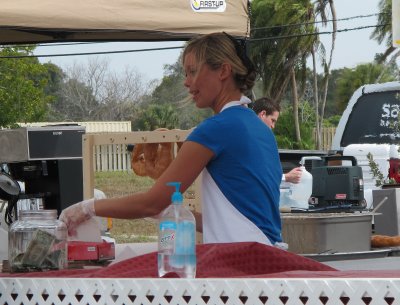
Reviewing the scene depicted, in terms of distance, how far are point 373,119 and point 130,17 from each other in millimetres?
6556

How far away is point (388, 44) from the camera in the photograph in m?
51.7

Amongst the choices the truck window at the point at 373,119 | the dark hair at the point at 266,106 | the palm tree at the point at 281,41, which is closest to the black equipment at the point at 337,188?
the dark hair at the point at 266,106

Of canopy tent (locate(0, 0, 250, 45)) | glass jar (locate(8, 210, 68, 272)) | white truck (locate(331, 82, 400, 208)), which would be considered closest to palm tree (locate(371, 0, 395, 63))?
white truck (locate(331, 82, 400, 208))

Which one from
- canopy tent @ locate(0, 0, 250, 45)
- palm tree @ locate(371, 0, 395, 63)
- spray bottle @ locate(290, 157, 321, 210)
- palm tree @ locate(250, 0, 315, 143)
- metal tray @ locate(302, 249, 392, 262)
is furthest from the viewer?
palm tree @ locate(371, 0, 395, 63)

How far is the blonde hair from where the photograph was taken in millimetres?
3672

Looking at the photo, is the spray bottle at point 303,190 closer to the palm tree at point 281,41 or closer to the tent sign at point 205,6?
the tent sign at point 205,6

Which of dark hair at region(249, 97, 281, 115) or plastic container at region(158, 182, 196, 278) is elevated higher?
dark hair at region(249, 97, 281, 115)

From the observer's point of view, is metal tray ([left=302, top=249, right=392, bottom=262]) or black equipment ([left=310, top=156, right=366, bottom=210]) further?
black equipment ([left=310, top=156, right=366, bottom=210])

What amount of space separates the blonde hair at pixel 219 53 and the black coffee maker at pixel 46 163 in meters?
4.05

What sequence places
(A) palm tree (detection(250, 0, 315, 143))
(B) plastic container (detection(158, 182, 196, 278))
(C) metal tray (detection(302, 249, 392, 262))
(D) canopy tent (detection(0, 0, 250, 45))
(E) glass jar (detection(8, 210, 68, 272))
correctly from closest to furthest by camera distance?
1. (B) plastic container (detection(158, 182, 196, 278))
2. (E) glass jar (detection(8, 210, 68, 272))
3. (D) canopy tent (detection(0, 0, 250, 45))
4. (C) metal tray (detection(302, 249, 392, 262))
5. (A) palm tree (detection(250, 0, 315, 143))

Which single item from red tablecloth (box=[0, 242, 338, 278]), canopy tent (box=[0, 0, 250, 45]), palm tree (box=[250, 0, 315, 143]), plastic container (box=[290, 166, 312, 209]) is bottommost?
plastic container (box=[290, 166, 312, 209])

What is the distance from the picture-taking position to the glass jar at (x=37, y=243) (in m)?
3.38

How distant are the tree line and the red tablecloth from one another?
2442 centimetres

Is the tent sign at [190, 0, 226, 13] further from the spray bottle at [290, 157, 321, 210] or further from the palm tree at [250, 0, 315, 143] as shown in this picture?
the palm tree at [250, 0, 315, 143]
